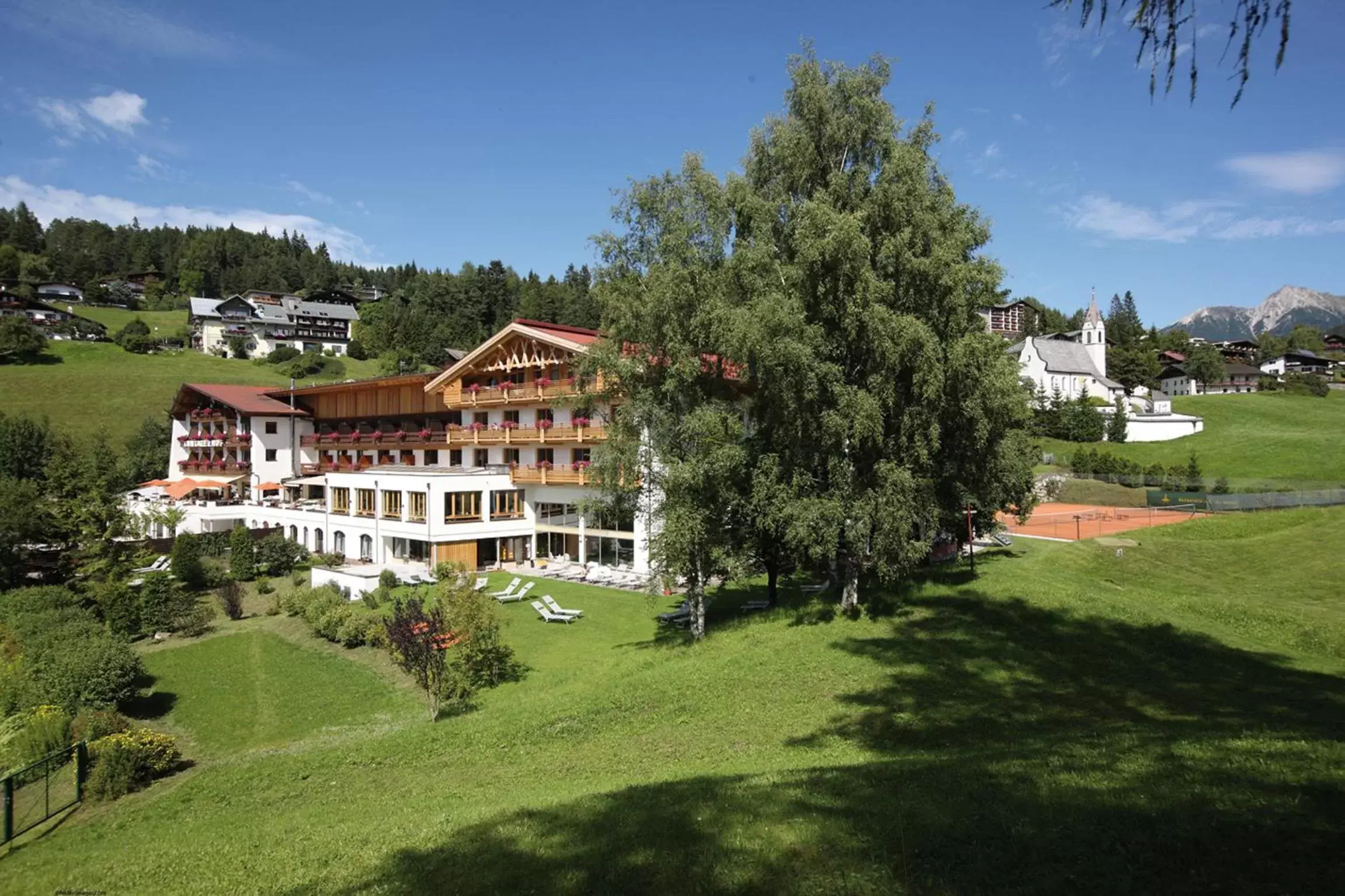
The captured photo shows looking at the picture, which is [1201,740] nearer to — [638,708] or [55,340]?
[638,708]

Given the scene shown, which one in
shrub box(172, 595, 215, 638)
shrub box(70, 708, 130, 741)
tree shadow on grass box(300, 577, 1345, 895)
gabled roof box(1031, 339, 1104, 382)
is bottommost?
shrub box(172, 595, 215, 638)

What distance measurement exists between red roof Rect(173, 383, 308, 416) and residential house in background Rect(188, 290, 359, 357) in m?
56.6

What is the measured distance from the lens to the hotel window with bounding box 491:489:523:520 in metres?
37.1

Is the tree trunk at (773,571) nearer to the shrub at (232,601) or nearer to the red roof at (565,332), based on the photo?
the red roof at (565,332)

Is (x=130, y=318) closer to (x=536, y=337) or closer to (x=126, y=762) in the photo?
(x=536, y=337)

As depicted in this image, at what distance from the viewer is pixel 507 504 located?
3769 centimetres

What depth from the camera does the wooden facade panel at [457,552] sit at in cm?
3538

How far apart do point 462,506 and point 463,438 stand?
617cm

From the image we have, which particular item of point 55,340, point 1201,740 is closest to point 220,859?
point 1201,740

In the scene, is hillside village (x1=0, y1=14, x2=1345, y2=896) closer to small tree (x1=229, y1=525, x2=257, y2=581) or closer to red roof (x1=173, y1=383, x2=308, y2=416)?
small tree (x1=229, y1=525, x2=257, y2=581)

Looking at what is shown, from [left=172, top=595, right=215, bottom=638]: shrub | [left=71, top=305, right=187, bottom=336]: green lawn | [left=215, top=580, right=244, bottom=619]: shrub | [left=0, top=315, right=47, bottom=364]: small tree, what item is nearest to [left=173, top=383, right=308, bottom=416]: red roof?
[left=215, top=580, right=244, bottom=619]: shrub

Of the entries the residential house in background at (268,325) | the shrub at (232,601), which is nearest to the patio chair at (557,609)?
the shrub at (232,601)

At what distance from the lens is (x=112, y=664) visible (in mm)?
18172

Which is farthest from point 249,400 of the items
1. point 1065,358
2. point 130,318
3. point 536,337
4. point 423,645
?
point 130,318
